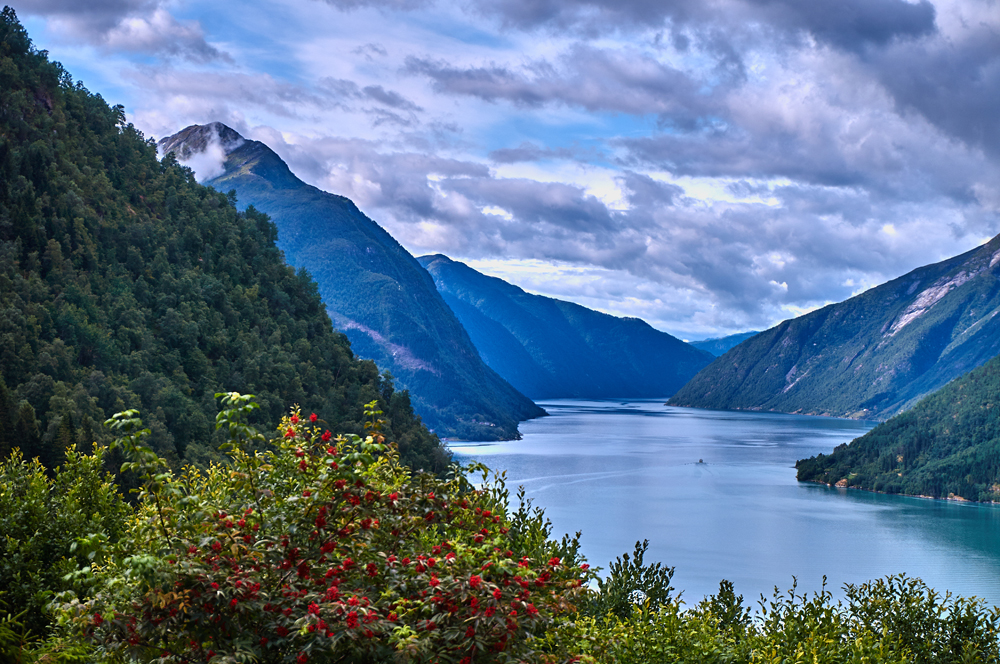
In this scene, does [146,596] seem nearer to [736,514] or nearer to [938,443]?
[736,514]

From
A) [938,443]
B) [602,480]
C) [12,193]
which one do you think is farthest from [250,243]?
[938,443]

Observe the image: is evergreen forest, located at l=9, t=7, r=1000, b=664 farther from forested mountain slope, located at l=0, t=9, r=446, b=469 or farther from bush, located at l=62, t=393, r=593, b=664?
forested mountain slope, located at l=0, t=9, r=446, b=469

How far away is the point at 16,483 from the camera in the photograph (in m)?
15.1

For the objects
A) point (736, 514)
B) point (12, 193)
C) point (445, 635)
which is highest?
point (12, 193)

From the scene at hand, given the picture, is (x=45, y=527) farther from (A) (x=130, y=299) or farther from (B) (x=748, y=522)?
(B) (x=748, y=522)

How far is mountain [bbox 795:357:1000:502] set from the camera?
136 m

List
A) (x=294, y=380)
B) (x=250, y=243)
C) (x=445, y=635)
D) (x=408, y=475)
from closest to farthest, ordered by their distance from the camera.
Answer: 1. (x=445, y=635)
2. (x=408, y=475)
3. (x=294, y=380)
4. (x=250, y=243)

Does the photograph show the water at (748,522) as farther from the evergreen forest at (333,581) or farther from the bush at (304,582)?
the bush at (304,582)

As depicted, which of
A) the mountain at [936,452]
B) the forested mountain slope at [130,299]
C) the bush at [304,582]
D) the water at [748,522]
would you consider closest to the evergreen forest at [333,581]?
the bush at [304,582]

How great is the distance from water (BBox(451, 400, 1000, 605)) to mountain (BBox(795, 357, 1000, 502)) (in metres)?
7.31

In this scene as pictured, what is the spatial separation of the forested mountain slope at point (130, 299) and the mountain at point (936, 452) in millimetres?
80402

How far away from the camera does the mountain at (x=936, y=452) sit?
136500 millimetres

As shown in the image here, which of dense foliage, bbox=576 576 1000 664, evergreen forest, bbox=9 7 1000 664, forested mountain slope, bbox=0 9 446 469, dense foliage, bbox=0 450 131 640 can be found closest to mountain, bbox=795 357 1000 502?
forested mountain slope, bbox=0 9 446 469

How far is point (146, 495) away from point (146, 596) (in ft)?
5.68
